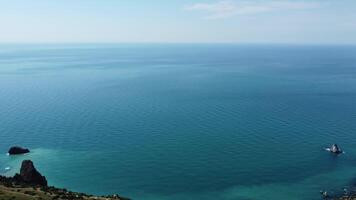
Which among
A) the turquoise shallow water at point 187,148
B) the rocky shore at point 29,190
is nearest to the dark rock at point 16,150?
the turquoise shallow water at point 187,148

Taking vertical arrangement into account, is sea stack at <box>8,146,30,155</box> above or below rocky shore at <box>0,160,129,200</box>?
above

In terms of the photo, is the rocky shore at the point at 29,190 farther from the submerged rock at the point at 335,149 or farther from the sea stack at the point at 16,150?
the submerged rock at the point at 335,149

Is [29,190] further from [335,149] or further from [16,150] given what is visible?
[335,149]

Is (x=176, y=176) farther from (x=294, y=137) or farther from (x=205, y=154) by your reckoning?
(x=294, y=137)

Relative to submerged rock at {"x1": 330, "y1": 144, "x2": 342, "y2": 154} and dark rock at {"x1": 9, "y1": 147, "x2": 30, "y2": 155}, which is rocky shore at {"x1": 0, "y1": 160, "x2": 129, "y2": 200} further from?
submerged rock at {"x1": 330, "y1": 144, "x2": 342, "y2": 154}

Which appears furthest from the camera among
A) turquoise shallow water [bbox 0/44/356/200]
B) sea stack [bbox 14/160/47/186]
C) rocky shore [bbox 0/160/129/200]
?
turquoise shallow water [bbox 0/44/356/200]

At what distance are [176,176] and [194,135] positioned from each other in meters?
37.0

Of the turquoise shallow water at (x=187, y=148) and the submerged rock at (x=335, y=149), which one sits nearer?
the turquoise shallow water at (x=187, y=148)

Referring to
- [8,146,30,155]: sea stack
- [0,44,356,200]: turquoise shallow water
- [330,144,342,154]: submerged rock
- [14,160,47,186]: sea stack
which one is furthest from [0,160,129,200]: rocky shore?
[330,144,342,154]: submerged rock

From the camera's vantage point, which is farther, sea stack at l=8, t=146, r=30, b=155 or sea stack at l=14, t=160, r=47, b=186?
sea stack at l=8, t=146, r=30, b=155

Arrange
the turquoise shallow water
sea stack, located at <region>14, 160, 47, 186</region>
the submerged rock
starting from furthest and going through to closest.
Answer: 1. the submerged rock
2. the turquoise shallow water
3. sea stack, located at <region>14, 160, 47, 186</region>

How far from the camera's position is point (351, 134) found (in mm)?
142375

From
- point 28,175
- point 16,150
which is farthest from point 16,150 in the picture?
point 28,175

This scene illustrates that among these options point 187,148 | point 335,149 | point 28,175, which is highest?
point 335,149
